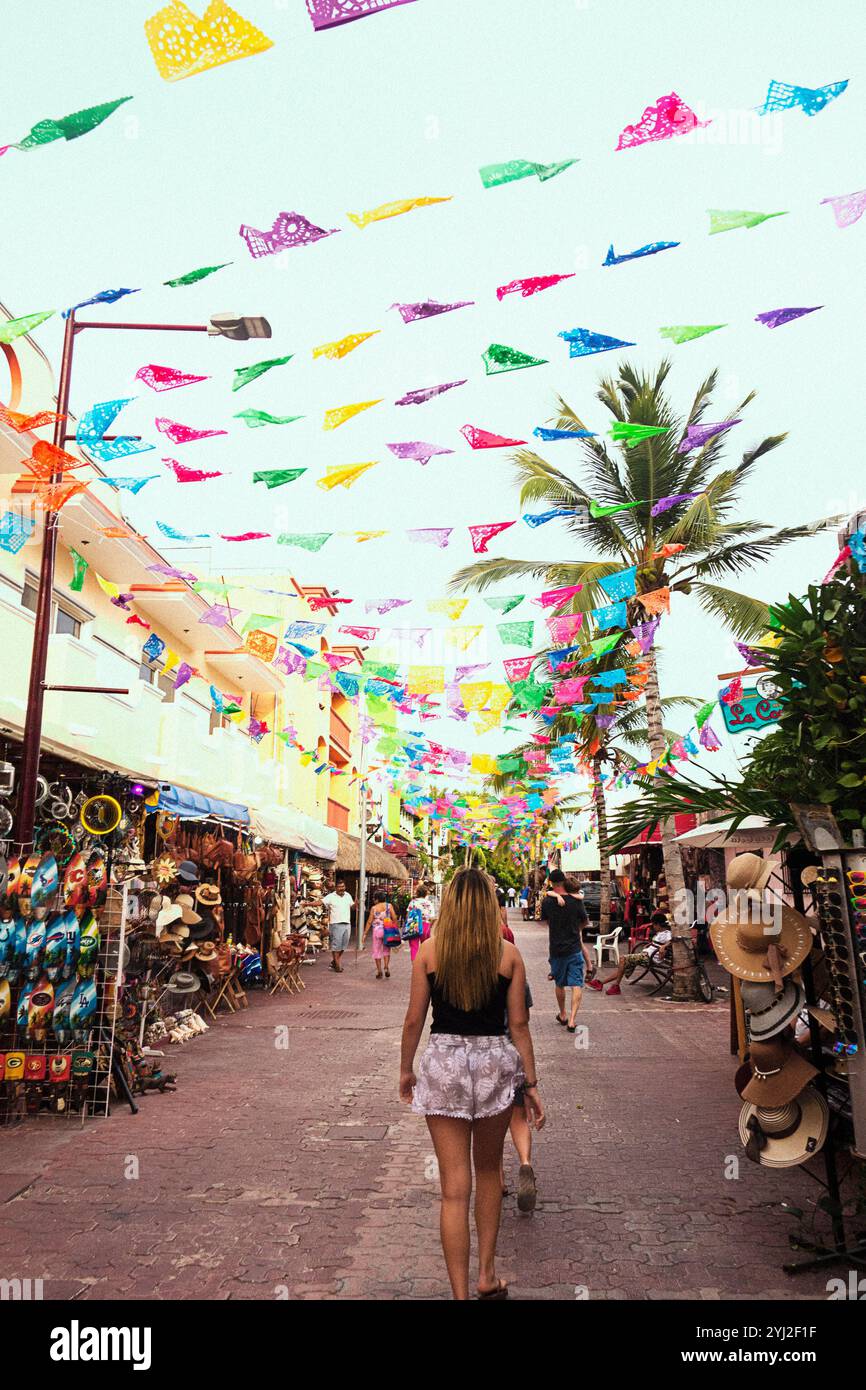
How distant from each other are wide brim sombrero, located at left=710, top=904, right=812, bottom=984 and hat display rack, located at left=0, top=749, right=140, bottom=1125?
4.95 m

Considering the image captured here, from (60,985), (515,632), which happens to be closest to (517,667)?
(515,632)

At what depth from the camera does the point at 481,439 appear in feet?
29.9

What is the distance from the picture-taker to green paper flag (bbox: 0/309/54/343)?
648 centimetres

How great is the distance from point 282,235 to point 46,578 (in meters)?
3.95

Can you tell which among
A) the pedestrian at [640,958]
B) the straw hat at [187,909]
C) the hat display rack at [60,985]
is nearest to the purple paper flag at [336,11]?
the hat display rack at [60,985]

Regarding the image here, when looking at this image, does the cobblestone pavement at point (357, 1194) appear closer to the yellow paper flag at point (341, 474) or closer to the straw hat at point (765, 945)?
the straw hat at point (765, 945)

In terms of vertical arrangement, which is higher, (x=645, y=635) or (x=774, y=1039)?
(x=645, y=635)

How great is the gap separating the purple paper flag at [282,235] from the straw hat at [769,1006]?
5.47m

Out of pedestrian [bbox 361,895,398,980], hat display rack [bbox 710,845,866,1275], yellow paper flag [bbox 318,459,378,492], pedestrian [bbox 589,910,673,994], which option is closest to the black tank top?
hat display rack [bbox 710,845,866,1275]

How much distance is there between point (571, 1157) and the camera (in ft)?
21.0

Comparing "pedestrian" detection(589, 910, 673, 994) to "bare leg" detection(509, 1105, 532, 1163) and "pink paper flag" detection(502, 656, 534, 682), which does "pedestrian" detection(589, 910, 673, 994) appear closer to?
"pink paper flag" detection(502, 656, 534, 682)

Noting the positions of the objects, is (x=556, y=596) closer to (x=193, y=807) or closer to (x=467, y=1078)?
(x=193, y=807)

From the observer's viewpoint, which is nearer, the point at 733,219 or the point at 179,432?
the point at 733,219
